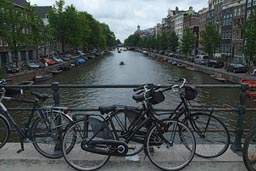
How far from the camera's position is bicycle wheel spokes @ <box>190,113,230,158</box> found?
386cm

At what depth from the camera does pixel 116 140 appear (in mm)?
3584

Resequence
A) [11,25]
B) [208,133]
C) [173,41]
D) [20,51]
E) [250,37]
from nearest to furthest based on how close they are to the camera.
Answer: [208,133]
[250,37]
[11,25]
[20,51]
[173,41]

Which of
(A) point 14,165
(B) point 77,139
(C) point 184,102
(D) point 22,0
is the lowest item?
(A) point 14,165

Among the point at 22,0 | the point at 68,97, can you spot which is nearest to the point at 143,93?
the point at 68,97

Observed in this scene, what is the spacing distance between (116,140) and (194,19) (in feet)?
285

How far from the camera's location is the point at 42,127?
396 centimetres

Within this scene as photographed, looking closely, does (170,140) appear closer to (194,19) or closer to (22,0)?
(22,0)

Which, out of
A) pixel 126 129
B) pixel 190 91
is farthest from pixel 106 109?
pixel 190 91

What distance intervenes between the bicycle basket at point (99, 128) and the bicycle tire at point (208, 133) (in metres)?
1.22

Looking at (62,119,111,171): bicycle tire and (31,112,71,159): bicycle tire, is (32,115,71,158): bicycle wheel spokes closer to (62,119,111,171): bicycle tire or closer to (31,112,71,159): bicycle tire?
(31,112,71,159): bicycle tire

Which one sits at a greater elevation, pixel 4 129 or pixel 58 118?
pixel 58 118

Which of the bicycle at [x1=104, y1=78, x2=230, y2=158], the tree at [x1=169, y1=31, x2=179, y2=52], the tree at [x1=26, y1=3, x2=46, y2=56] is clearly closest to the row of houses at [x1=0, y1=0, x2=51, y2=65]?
the tree at [x1=26, y1=3, x2=46, y2=56]

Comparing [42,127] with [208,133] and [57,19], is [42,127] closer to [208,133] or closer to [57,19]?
[208,133]

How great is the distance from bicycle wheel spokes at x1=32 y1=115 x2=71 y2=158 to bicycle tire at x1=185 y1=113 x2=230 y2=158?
196 cm
